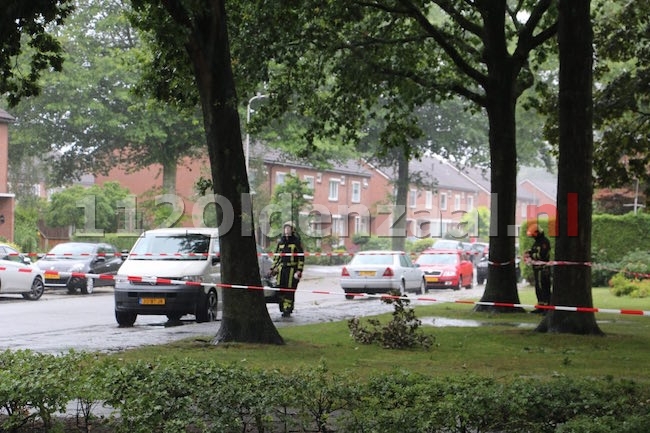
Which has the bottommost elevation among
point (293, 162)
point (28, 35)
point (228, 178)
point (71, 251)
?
point (71, 251)

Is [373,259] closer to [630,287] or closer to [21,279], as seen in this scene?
[630,287]

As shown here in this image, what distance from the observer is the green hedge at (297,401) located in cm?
690

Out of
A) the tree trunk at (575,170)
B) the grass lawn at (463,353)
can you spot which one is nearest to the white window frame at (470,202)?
the grass lawn at (463,353)

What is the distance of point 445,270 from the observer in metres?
38.5

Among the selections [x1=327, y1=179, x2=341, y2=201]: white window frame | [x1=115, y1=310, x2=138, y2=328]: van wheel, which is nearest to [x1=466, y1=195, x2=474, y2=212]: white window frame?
[x1=327, y1=179, x2=341, y2=201]: white window frame

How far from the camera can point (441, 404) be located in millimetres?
6863

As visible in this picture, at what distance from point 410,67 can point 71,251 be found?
566 inches

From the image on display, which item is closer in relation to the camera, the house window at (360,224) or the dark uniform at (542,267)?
the dark uniform at (542,267)

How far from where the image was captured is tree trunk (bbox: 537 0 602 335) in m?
16.3

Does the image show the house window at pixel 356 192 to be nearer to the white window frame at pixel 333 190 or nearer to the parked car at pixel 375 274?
the white window frame at pixel 333 190

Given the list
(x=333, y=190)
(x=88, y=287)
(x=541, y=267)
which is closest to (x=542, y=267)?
(x=541, y=267)

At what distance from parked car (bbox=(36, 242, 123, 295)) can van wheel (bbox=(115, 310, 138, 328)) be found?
11.0m

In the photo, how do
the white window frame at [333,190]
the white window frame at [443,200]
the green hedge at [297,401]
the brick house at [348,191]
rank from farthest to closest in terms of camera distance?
the white window frame at [443,200]
the white window frame at [333,190]
the brick house at [348,191]
the green hedge at [297,401]

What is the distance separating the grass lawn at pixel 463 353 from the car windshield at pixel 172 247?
10.2ft
